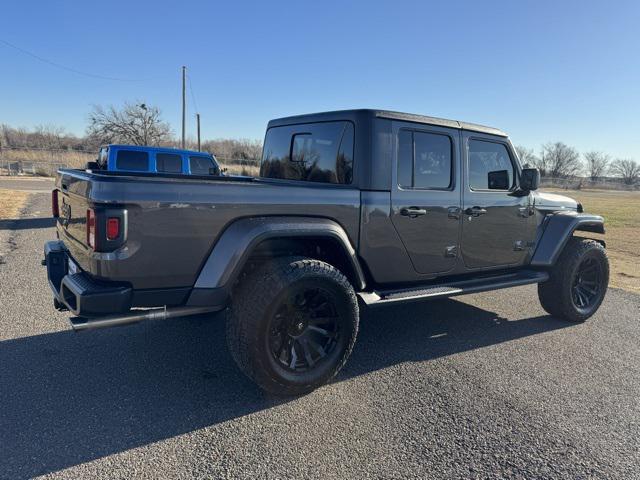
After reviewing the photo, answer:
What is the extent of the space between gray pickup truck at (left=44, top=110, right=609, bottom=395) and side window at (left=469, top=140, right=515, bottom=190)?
17 millimetres

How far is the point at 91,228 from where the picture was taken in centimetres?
253

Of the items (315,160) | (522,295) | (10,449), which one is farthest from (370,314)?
(10,449)

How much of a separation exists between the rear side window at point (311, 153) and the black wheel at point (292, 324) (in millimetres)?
954

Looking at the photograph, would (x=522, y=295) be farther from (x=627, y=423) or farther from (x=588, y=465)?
(x=588, y=465)

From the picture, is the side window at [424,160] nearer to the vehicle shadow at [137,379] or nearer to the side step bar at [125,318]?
the vehicle shadow at [137,379]

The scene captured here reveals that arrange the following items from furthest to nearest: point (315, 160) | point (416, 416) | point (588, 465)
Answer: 1. point (315, 160)
2. point (416, 416)
3. point (588, 465)

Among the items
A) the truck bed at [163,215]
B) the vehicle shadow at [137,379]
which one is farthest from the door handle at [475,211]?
the truck bed at [163,215]

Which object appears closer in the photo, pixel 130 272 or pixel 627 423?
pixel 130 272

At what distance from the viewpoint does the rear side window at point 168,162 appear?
10.1 metres

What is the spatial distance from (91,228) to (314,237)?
1.43 metres

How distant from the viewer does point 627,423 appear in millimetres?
2924

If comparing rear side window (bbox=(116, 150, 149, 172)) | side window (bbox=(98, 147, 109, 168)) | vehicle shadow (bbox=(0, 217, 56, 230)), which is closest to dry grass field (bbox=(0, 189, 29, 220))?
vehicle shadow (bbox=(0, 217, 56, 230))

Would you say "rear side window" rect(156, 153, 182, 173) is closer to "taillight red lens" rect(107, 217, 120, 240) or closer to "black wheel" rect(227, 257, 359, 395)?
"black wheel" rect(227, 257, 359, 395)

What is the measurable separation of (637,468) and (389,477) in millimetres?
1443
